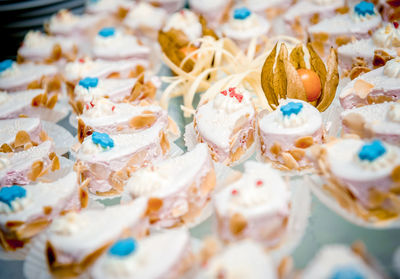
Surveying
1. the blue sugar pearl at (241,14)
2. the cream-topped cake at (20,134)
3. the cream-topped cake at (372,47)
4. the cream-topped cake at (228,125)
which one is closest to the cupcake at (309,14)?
the blue sugar pearl at (241,14)

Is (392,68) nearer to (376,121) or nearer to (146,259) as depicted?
(376,121)

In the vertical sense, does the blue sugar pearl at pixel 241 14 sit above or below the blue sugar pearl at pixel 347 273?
below

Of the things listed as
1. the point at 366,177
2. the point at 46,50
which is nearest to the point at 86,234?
the point at 366,177

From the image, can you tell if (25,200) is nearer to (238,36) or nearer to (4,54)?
(238,36)

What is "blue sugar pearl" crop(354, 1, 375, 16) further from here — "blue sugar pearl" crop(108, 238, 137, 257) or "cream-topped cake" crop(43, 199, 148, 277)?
"blue sugar pearl" crop(108, 238, 137, 257)

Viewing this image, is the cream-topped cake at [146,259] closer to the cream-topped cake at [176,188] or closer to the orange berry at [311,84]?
the cream-topped cake at [176,188]

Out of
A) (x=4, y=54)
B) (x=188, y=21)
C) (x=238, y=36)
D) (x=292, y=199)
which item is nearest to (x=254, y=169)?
(x=292, y=199)

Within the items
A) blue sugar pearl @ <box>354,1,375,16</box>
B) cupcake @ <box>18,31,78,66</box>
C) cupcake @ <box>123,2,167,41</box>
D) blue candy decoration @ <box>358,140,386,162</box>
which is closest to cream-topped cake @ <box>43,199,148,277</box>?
blue candy decoration @ <box>358,140,386,162</box>
